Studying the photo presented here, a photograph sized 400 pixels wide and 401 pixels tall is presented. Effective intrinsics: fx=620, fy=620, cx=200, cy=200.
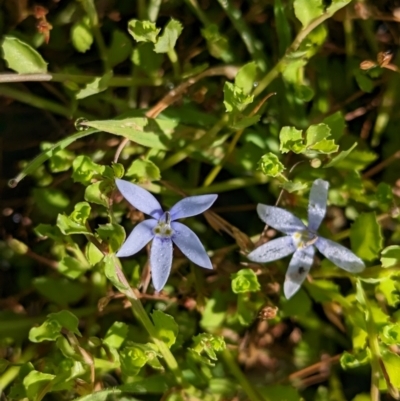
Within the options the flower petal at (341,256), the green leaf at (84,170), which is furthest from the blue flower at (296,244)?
the green leaf at (84,170)

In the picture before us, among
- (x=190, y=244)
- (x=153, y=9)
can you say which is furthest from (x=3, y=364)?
(x=153, y=9)

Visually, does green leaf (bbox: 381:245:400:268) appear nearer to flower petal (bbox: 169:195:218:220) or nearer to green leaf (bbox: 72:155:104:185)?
flower petal (bbox: 169:195:218:220)

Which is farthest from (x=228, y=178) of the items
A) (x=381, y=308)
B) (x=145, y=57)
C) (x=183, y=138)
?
(x=381, y=308)

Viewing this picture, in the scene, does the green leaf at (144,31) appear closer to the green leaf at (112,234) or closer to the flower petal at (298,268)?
the green leaf at (112,234)

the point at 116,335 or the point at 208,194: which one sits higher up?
the point at 208,194

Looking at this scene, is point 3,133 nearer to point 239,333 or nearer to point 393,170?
point 239,333

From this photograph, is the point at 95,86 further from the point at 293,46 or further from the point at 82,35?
the point at 293,46
